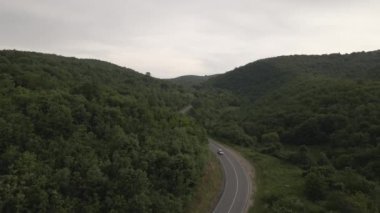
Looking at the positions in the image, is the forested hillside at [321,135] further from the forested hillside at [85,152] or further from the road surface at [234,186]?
the forested hillside at [85,152]

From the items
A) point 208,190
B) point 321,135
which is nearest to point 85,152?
point 208,190

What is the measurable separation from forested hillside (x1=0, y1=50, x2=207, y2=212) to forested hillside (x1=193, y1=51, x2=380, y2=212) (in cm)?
1552

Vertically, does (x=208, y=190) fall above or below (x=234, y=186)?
below

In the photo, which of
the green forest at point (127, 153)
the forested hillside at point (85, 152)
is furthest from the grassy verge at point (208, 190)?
the forested hillside at point (85, 152)

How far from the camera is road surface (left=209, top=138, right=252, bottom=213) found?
179ft

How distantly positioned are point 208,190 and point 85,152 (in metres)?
21.0

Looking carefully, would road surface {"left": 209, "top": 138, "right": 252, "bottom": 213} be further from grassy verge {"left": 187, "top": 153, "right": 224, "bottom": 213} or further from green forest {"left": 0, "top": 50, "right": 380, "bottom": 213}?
green forest {"left": 0, "top": 50, "right": 380, "bottom": 213}

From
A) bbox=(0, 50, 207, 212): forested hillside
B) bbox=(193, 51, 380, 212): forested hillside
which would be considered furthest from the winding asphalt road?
bbox=(0, 50, 207, 212): forested hillside

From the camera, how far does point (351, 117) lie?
291ft

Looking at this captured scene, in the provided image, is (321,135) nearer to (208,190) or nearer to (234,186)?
(234,186)

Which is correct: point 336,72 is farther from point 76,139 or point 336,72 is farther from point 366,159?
point 76,139

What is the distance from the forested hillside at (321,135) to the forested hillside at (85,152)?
50.9 ft

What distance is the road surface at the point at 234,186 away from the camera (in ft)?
179

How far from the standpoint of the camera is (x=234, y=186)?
2454 inches
